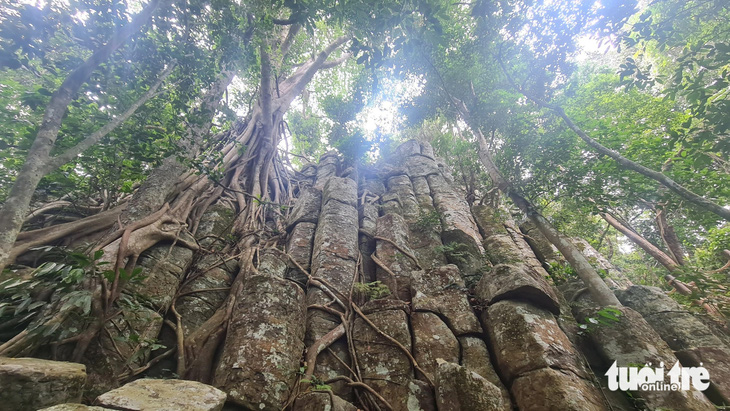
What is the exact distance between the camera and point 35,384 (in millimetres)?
1739

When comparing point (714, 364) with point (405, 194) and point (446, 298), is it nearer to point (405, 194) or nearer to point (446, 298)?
point (446, 298)

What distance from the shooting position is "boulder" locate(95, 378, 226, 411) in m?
1.71

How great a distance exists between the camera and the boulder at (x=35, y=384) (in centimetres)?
168

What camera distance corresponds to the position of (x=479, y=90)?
8.79 m

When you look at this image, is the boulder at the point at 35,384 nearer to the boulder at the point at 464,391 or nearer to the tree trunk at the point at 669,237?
the boulder at the point at 464,391

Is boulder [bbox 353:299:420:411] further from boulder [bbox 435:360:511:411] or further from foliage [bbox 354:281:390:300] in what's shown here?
boulder [bbox 435:360:511:411]

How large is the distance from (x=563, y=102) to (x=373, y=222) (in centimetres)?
698

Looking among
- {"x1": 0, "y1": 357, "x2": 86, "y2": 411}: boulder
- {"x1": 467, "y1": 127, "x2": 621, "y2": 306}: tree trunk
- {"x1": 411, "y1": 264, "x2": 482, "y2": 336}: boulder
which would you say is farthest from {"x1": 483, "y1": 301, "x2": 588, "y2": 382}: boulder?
{"x1": 0, "y1": 357, "x2": 86, "y2": 411}: boulder

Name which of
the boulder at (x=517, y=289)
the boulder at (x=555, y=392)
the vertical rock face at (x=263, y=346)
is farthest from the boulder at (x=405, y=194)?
the boulder at (x=555, y=392)

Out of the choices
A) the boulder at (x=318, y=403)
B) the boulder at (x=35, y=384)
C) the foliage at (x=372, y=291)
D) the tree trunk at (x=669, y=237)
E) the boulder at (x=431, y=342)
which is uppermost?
the tree trunk at (x=669, y=237)

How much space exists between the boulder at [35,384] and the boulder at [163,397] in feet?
0.99

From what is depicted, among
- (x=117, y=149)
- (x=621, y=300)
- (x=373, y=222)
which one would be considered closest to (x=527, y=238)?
(x=621, y=300)

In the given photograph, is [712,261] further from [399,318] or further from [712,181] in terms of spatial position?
[399,318]

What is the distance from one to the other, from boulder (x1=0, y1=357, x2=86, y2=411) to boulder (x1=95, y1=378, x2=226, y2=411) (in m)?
0.30
